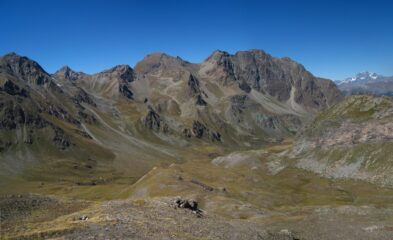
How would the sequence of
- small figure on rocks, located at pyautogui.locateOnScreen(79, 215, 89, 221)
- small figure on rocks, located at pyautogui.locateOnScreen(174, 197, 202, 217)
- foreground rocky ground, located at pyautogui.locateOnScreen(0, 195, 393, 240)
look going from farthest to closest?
small figure on rocks, located at pyautogui.locateOnScreen(174, 197, 202, 217), small figure on rocks, located at pyautogui.locateOnScreen(79, 215, 89, 221), foreground rocky ground, located at pyautogui.locateOnScreen(0, 195, 393, 240)

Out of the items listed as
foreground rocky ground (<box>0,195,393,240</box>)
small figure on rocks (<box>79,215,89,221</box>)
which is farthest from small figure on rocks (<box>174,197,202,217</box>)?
small figure on rocks (<box>79,215,89,221</box>)

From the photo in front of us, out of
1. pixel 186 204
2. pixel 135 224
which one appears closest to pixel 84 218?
pixel 135 224

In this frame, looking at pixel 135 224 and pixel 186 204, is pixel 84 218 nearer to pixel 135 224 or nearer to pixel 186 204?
pixel 135 224

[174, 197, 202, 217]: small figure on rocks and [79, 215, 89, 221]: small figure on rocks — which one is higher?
[79, 215, 89, 221]: small figure on rocks

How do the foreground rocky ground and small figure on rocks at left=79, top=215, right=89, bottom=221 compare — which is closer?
the foreground rocky ground

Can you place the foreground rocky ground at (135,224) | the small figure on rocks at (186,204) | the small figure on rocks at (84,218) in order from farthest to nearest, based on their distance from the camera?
the small figure on rocks at (186,204)
the small figure on rocks at (84,218)
the foreground rocky ground at (135,224)

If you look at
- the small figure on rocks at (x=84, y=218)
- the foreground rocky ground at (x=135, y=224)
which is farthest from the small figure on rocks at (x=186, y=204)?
the small figure on rocks at (x=84, y=218)

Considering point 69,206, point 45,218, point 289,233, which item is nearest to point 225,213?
point 289,233

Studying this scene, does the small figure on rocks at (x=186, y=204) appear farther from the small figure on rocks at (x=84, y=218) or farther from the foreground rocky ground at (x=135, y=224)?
the small figure on rocks at (x=84, y=218)

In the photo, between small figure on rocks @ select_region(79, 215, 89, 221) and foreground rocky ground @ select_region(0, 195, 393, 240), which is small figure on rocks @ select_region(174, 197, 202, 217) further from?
small figure on rocks @ select_region(79, 215, 89, 221)

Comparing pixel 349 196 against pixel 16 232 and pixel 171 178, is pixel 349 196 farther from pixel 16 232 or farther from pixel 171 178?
pixel 16 232

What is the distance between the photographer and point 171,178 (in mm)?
177750

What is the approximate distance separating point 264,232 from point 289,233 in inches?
226

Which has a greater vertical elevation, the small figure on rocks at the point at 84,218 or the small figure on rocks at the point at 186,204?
the small figure on rocks at the point at 84,218
